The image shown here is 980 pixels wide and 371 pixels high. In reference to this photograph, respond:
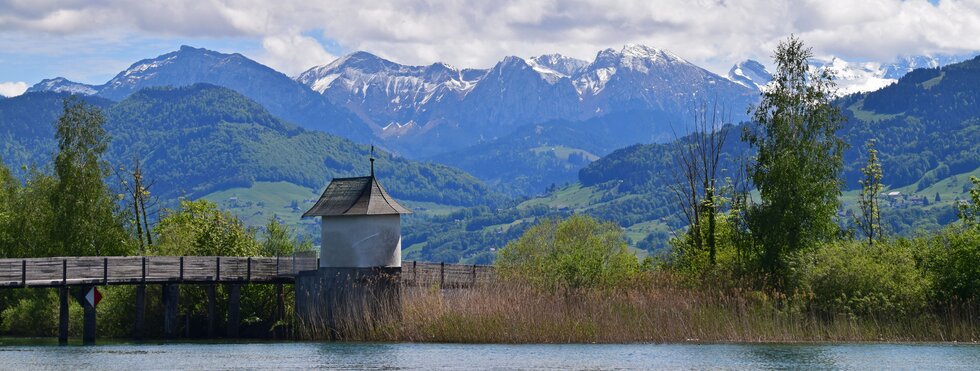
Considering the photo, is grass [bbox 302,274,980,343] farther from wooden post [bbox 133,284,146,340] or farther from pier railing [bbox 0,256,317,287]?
wooden post [bbox 133,284,146,340]

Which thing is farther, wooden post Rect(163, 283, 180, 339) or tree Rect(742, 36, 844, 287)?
wooden post Rect(163, 283, 180, 339)

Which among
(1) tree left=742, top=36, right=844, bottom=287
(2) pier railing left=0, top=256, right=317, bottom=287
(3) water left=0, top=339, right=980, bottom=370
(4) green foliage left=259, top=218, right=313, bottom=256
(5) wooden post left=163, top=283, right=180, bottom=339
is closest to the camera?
(3) water left=0, top=339, right=980, bottom=370

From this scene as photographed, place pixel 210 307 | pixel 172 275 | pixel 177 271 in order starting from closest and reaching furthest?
1. pixel 172 275
2. pixel 177 271
3. pixel 210 307

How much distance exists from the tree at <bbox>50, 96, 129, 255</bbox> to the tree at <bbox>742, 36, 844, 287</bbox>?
43.3 meters

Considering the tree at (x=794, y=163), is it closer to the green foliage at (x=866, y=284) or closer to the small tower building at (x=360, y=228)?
the green foliage at (x=866, y=284)

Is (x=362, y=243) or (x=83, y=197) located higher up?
(x=83, y=197)

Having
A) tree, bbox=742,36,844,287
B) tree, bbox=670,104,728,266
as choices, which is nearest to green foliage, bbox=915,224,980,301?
tree, bbox=742,36,844,287

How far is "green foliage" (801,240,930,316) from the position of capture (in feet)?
176

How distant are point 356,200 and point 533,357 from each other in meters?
17.7

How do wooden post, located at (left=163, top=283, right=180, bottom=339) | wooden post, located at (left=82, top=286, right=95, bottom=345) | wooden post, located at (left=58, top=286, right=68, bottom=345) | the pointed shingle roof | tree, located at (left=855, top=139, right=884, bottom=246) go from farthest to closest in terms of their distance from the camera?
tree, located at (left=855, top=139, right=884, bottom=246)
wooden post, located at (left=163, top=283, right=180, bottom=339)
wooden post, located at (left=58, top=286, right=68, bottom=345)
wooden post, located at (left=82, top=286, right=95, bottom=345)
the pointed shingle roof

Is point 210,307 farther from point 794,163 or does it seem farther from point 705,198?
point 794,163

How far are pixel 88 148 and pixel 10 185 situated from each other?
1755 centimetres

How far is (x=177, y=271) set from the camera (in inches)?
2714

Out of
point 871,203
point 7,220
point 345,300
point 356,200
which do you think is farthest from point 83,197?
point 871,203
